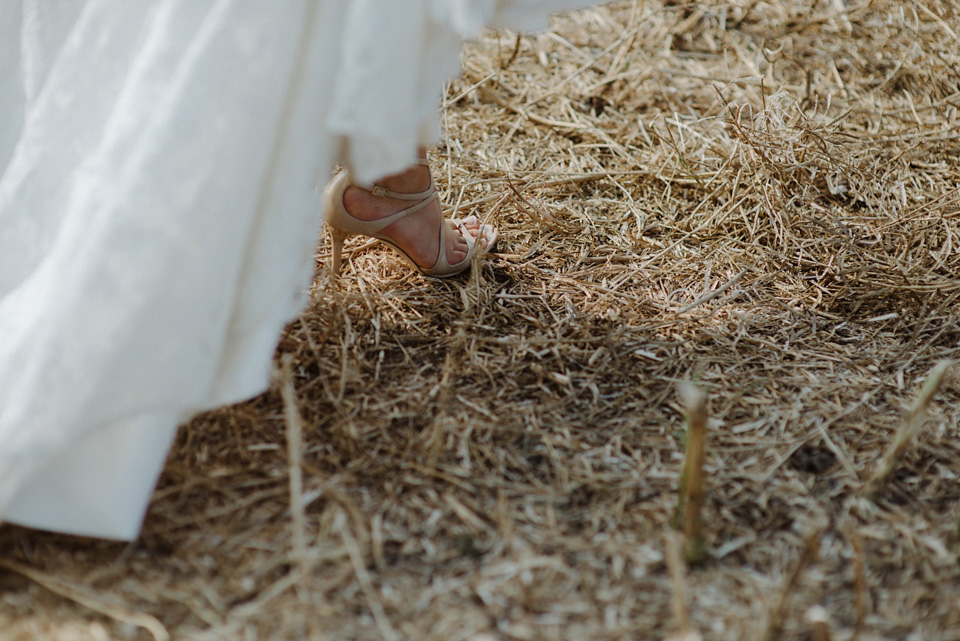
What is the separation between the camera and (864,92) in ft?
7.22

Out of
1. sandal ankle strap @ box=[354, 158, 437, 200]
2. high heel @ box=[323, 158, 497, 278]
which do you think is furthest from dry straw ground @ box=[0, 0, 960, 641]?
sandal ankle strap @ box=[354, 158, 437, 200]

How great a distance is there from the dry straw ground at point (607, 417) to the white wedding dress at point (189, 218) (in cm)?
12

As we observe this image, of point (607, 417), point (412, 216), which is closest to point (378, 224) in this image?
point (412, 216)

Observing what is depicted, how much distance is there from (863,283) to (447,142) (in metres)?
0.98

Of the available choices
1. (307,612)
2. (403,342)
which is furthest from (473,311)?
(307,612)

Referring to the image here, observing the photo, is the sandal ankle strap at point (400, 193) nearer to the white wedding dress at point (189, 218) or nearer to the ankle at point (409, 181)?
the ankle at point (409, 181)

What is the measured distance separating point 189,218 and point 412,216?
0.59 meters

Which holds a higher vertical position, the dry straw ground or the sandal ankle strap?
the sandal ankle strap

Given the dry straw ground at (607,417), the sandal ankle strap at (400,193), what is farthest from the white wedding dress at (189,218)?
the sandal ankle strap at (400,193)

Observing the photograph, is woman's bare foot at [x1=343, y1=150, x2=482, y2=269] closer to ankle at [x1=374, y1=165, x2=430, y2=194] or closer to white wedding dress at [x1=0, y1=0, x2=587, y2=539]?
ankle at [x1=374, y1=165, x2=430, y2=194]

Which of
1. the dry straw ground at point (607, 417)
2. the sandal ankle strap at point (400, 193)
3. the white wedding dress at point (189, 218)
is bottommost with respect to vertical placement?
the dry straw ground at point (607, 417)

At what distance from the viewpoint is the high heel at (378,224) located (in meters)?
1.44

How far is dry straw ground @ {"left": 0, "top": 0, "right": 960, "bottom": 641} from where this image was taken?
3.15 ft

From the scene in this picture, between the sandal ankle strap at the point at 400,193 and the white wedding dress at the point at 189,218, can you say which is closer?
the white wedding dress at the point at 189,218
